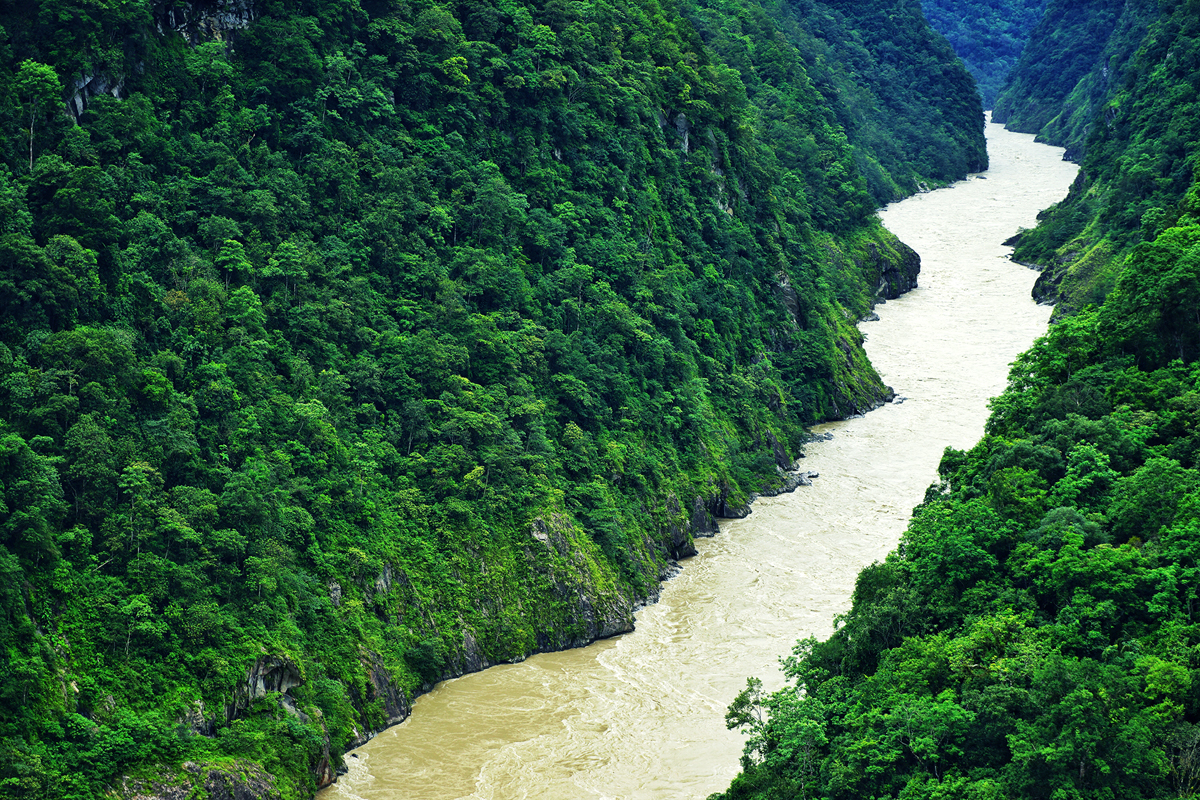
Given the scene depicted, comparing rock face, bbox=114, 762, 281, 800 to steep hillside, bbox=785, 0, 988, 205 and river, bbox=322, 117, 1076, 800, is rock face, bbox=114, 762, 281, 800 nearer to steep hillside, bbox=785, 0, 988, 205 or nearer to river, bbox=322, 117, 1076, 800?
river, bbox=322, 117, 1076, 800

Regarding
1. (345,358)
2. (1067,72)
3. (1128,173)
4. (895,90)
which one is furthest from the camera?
(1067,72)

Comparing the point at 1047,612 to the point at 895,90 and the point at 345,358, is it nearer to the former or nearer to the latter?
the point at 345,358

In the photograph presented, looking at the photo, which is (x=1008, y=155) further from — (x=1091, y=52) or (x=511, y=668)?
(x=511, y=668)

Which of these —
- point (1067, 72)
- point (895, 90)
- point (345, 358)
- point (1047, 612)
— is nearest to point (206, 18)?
point (345, 358)

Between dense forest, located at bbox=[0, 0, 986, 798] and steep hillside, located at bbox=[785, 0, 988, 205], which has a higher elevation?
steep hillside, located at bbox=[785, 0, 988, 205]

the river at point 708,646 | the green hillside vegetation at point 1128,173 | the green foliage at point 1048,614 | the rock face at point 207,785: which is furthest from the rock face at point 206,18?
the green hillside vegetation at point 1128,173

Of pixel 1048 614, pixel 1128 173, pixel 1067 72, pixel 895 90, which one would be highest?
pixel 1067 72

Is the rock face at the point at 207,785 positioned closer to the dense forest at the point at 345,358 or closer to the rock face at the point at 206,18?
the dense forest at the point at 345,358

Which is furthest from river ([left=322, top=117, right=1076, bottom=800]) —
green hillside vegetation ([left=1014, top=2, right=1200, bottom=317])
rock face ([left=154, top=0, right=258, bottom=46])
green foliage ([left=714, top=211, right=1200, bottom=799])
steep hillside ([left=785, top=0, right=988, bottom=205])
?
steep hillside ([left=785, top=0, right=988, bottom=205])
